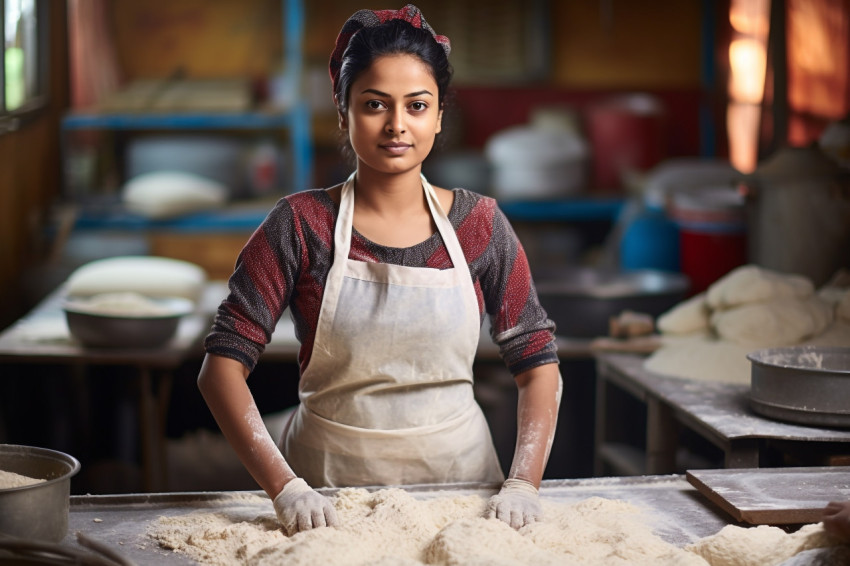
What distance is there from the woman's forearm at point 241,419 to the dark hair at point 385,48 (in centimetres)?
59

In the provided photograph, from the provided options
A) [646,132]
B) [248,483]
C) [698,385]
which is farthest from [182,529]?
[646,132]

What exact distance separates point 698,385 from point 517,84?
4183 millimetres

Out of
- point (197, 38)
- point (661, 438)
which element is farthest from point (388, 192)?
point (197, 38)

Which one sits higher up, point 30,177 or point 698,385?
point 30,177

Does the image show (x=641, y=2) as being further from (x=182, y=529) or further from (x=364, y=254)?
(x=182, y=529)

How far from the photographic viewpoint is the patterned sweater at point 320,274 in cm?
205

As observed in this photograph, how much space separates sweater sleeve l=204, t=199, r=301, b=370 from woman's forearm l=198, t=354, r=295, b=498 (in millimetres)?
33

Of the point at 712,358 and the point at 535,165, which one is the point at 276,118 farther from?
the point at 712,358

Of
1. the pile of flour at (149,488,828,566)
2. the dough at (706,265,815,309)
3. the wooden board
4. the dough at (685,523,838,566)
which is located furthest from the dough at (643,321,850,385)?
the dough at (685,523,838,566)

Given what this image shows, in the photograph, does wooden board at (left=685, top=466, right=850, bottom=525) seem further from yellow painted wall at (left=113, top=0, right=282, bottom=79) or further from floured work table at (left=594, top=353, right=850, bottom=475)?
yellow painted wall at (left=113, top=0, right=282, bottom=79)

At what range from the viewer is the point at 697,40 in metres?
6.95

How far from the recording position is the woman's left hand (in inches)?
74.8

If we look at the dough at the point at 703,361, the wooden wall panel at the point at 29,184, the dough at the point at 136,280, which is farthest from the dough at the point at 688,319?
the wooden wall panel at the point at 29,184

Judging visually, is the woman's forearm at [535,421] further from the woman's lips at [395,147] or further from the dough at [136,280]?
the dough at [136,280]
